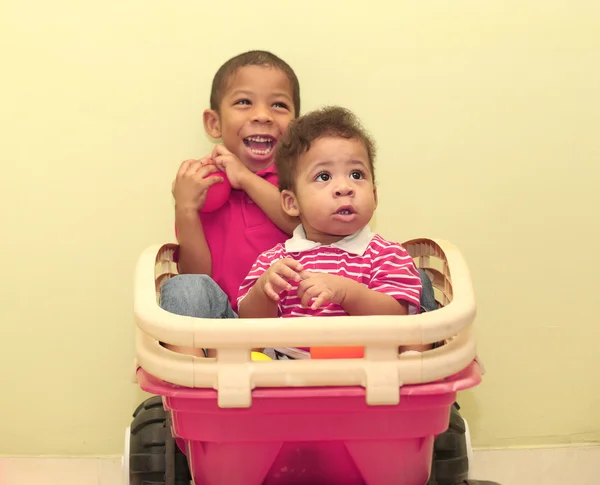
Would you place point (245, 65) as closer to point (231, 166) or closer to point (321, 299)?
point (231, 166)

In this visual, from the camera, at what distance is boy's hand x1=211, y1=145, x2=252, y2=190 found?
3.57 feet

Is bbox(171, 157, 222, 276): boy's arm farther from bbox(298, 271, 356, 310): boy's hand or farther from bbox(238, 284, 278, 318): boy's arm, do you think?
bbox(298, 271, 356, 310): boy's hand

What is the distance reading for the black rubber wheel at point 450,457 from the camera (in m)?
1.00

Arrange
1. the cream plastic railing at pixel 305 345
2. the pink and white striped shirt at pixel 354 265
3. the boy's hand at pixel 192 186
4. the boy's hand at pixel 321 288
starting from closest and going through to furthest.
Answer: the cream plastic railing at pixel 305 345
the boy's hand at pixel 321 288
the pink and white striped shirt at pixel 354 265
the boy's hand at pixel 192 186

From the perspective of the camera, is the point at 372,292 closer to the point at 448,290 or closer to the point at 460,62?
the point at 448,290

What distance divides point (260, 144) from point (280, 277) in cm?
33

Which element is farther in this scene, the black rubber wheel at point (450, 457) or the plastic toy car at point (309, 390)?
the black rubber wheel at point (450, 457)

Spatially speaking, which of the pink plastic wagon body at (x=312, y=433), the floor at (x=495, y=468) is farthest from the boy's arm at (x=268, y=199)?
the floor at (x=495, y=468)

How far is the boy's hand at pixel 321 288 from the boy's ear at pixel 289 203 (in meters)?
0.18

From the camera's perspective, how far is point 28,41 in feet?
3.85

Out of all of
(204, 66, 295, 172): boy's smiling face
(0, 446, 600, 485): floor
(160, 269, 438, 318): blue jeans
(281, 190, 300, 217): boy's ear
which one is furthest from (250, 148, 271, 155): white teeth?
(0, 446, 600, 485): floor

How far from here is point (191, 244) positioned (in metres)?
1.08

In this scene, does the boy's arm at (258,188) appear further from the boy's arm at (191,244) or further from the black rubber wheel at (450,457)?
the black rubber wheel at (450,457)

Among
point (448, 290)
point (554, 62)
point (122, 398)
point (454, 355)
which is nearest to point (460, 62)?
point (554, 62)
